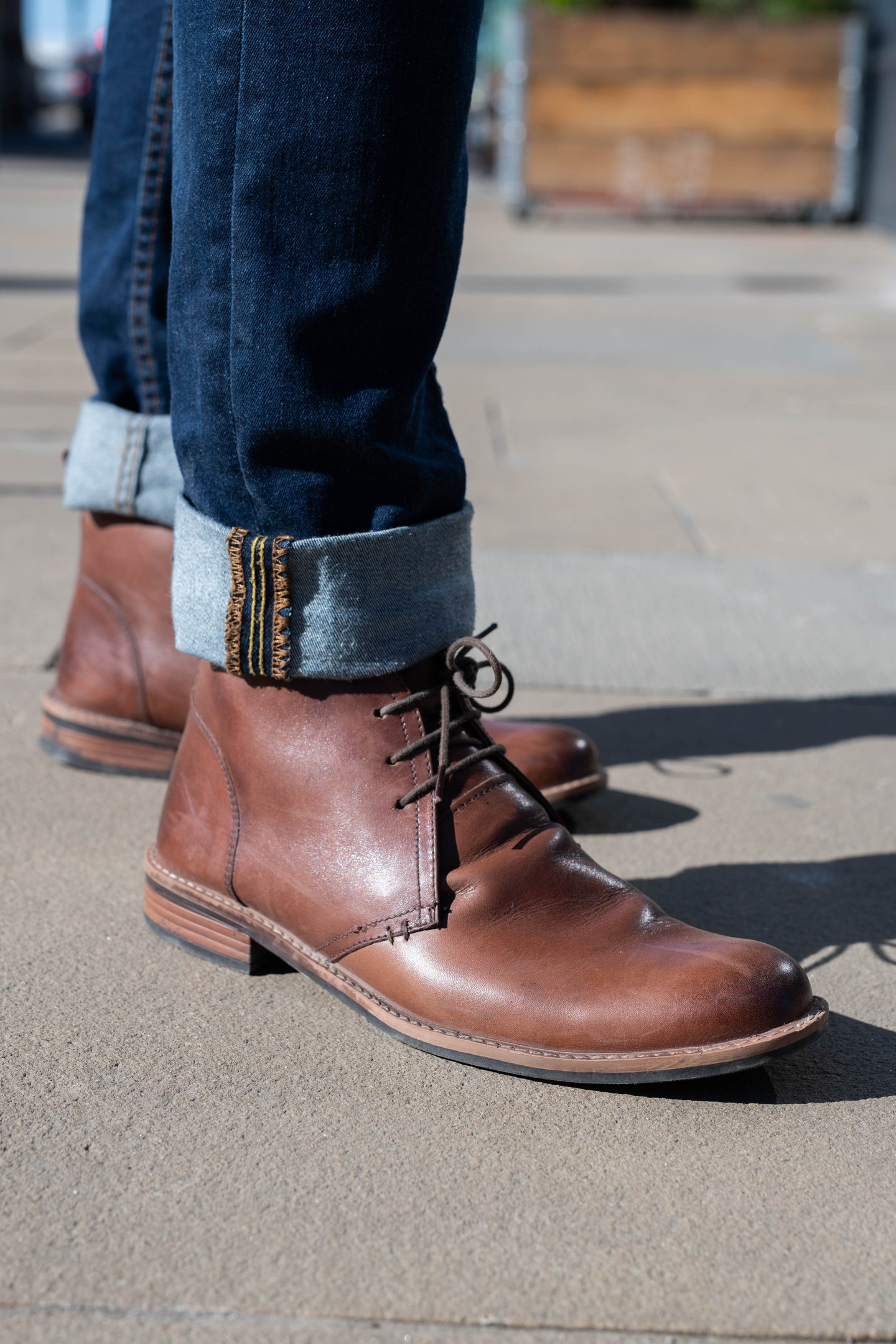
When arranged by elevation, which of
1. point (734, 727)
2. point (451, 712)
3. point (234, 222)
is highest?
point (234, 222)

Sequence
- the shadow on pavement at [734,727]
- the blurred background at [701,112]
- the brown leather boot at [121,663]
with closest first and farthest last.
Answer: the brown leather boot at [121,663], the shadow on pavement at [734,727], the blurred background at [701,112]

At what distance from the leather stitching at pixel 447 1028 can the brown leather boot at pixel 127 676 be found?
395mm

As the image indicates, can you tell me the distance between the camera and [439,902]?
3.95 feet

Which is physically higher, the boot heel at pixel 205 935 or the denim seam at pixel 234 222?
the denim seam at pixel 234 222

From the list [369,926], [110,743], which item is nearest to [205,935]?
[369,926]

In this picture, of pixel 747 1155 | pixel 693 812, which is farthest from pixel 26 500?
pixel 747 1155

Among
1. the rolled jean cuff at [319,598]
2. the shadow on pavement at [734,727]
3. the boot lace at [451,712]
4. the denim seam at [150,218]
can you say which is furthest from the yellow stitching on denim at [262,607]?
the shadow on pavement at [734,727]

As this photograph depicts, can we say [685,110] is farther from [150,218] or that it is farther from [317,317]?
[317,317]

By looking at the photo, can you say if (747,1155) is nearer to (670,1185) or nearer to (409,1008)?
(670,1185)

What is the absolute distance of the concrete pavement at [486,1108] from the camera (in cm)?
91

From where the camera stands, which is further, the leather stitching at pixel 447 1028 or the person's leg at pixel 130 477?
the person's leg at pixel 130 477

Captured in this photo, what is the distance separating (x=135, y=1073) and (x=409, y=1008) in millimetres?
237

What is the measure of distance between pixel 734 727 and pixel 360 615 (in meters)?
1.00

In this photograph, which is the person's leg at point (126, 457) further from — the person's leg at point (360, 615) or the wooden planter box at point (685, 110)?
the wooden planter box at point (685, 110)
